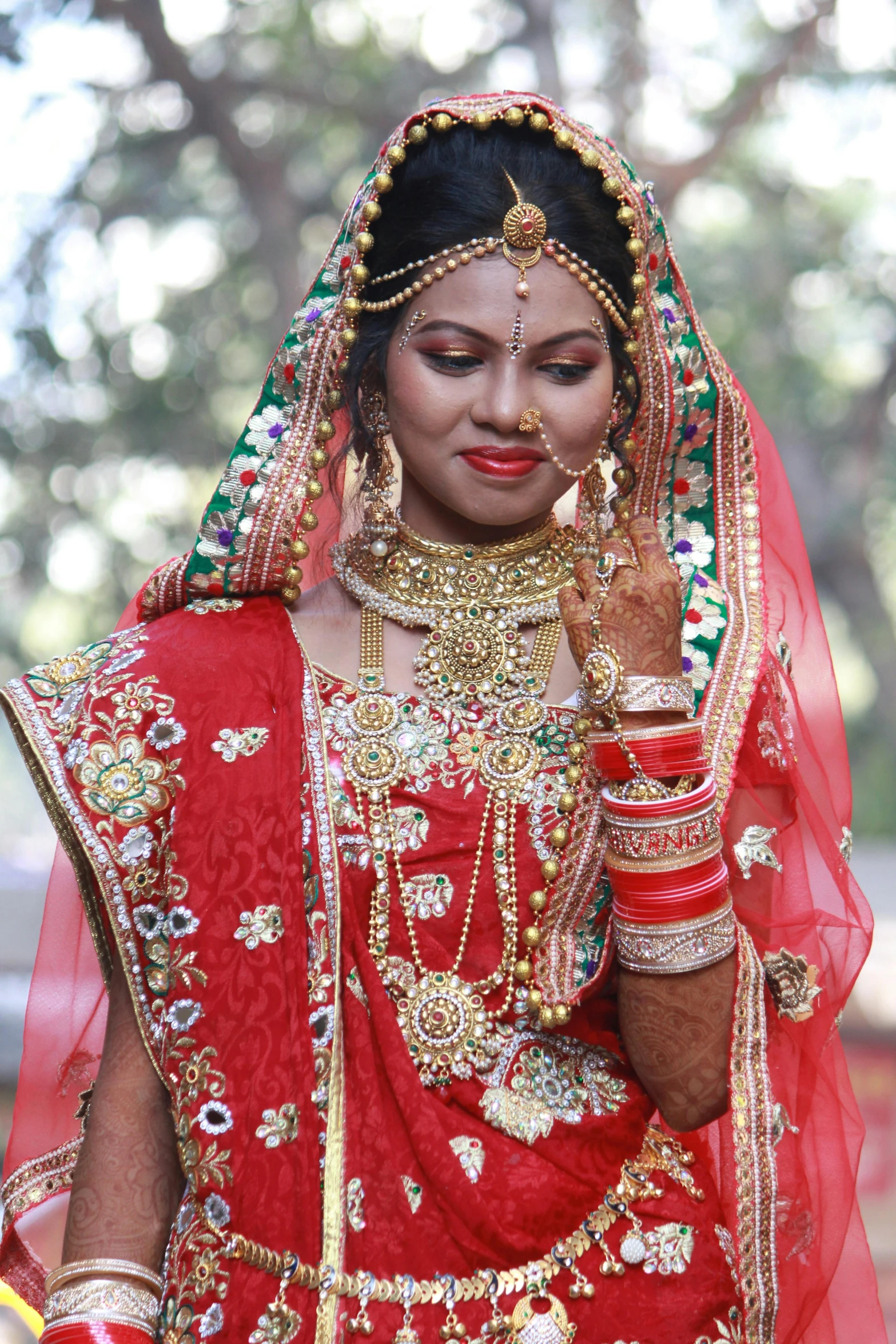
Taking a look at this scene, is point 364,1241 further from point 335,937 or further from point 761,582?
point 761,582

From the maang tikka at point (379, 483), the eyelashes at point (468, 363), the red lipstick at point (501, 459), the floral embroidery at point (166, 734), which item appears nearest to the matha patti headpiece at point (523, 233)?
the eyelashes at point (468, 363)

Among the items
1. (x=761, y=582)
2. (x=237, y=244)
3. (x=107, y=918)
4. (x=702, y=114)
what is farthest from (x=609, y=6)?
(x=107, y=918)

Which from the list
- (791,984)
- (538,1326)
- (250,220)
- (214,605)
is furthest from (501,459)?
(250,220)

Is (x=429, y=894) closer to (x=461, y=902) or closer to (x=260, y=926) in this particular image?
(x=461, y=902)

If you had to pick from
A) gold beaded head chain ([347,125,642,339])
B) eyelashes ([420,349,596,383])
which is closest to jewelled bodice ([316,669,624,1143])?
eyelashes ([420,349,596,383])

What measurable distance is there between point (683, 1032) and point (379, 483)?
906 mm

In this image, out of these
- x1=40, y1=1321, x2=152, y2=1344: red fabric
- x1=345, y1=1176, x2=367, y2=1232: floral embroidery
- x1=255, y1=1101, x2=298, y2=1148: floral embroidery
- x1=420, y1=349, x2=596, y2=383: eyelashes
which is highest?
x1=420, y1=349, x2=596, y2=383: eyelashes

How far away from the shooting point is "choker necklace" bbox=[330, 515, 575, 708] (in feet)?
6.36

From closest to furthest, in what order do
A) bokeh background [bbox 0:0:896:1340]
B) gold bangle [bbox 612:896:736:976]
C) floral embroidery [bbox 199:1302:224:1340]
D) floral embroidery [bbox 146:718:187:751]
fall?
floral embroidery [bbox 199:1302:224:1340]
gold bangle [bbox 612:896:736:976]
floral embroidery [bbox 146:718:187:751]
bokeh background [bbox 0:0:896:1340]

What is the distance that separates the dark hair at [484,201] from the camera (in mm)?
1837

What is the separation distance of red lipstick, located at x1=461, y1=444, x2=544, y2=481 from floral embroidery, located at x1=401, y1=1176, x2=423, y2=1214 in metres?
0.89

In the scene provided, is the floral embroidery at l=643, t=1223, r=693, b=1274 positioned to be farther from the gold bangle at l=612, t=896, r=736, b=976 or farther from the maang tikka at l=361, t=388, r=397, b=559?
the maang tikka at l=361, t=388, r=397, b=559

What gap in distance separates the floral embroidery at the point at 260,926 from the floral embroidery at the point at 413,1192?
1.08ft

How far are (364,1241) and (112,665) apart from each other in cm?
80
